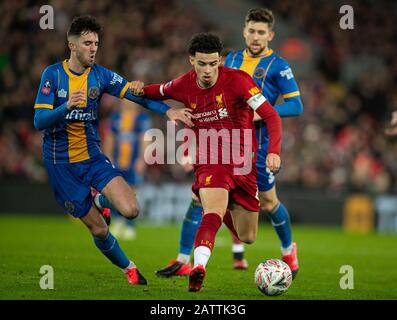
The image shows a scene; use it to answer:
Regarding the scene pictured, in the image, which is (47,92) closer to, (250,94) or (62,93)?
(62,93)

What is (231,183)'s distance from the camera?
7559 millimetres

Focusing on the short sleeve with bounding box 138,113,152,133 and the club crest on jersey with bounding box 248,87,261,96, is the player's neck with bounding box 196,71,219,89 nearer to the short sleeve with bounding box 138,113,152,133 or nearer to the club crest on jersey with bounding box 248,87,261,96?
the club crest on jersey with bounding box 248,87,261,96

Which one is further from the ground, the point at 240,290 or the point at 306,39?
the point at 306,39

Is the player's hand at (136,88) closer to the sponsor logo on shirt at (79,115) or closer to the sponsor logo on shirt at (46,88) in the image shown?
the sponsor logo on shirt at (79,115)

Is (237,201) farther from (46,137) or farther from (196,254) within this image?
(46,137)

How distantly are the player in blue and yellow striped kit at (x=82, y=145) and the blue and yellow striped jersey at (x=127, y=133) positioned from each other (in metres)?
6.82

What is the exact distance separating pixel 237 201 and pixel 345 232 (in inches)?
395

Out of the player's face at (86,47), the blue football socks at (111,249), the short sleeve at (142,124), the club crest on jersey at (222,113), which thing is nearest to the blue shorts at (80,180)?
the blue football socks at (111,249)

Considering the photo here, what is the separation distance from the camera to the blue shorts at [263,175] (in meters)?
9.12

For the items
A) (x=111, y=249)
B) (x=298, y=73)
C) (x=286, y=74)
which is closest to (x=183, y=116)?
(x=111, y=249)

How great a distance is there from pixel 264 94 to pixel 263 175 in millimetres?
872

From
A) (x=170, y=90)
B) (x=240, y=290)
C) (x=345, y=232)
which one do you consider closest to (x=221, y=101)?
(x=170, y=90)

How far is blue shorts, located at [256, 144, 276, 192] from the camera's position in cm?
912

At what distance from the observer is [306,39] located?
77.8 feet
